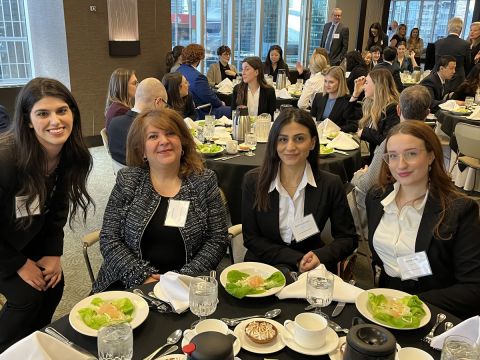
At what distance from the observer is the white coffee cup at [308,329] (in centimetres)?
130

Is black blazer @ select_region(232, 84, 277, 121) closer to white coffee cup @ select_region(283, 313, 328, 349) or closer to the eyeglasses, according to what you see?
the eyeglasses

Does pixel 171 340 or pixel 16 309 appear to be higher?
pixel 171 340

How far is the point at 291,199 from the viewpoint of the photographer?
2.23m

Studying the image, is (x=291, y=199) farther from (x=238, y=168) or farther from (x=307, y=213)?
(x=238, y=168)

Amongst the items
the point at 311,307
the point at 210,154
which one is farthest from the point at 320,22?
the point at 311,307

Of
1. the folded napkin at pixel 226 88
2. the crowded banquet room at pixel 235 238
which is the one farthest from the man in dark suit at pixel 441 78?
the folded napkin at pixel 226 88

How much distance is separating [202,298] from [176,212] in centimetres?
77

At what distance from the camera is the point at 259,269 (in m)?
1.78

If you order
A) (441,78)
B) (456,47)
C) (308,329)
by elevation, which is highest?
(456,47)

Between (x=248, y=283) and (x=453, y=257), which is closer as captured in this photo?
(x=248, y=283)

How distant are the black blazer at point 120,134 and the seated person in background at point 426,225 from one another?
7.04ft

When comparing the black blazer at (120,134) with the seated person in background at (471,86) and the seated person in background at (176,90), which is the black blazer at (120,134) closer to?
the seated person in background at (176,90)

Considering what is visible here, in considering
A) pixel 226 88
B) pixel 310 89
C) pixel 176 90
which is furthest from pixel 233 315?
pixel 226 88

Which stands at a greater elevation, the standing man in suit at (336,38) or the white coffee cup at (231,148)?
the standing man in suit at (336,38)
